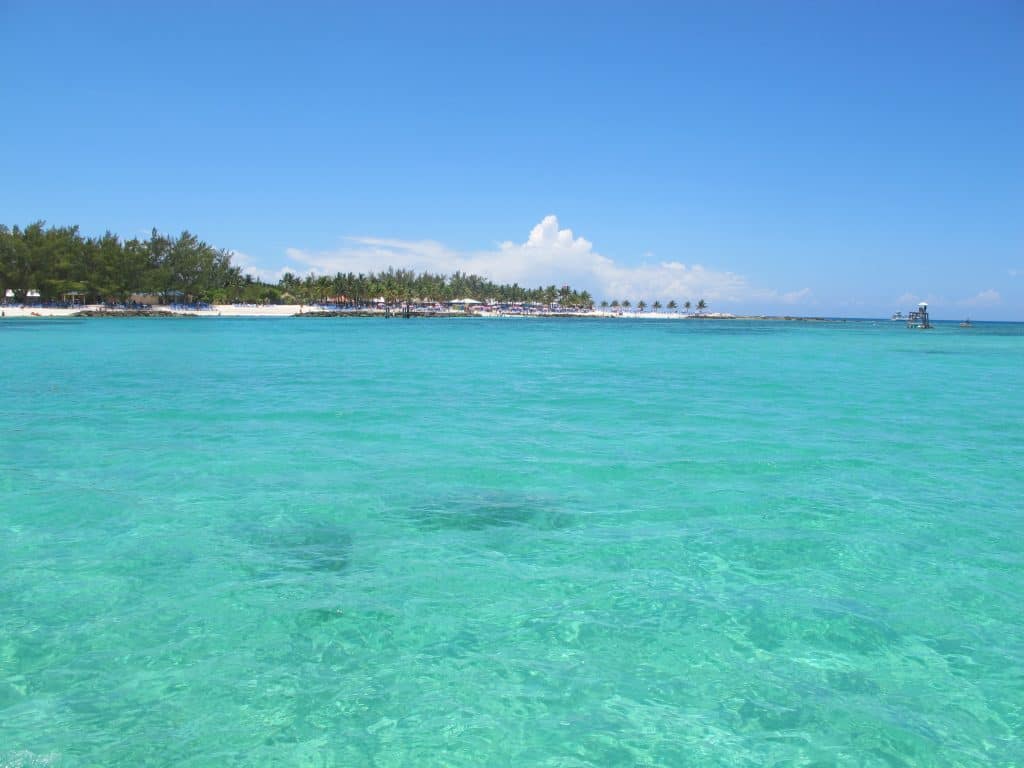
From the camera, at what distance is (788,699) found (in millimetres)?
5266

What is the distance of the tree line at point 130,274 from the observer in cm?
11312

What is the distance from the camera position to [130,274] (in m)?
129

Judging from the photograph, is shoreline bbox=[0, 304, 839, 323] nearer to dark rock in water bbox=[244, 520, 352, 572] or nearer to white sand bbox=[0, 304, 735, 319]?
white sand bbox=[0, 304, 735, 319]

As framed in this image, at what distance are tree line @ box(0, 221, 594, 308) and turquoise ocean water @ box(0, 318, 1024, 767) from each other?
120515mm

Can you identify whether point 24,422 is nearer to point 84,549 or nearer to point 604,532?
point 84,549

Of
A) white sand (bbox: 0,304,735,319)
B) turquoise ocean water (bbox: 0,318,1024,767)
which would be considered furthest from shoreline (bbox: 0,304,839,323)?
turquoise ocean water (bbox: 0,318,1024,767)

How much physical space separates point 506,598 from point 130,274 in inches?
5672

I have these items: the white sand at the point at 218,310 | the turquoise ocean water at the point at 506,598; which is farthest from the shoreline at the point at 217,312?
the turquoise ocean water at the point at 506,598

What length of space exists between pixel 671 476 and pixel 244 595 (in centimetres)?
778

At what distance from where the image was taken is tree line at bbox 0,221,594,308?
113 meters

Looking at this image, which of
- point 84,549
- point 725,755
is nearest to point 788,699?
point 725,755

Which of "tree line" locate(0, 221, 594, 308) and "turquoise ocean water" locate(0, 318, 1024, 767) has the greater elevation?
"tree line" locate(0, 221, 594, 308)

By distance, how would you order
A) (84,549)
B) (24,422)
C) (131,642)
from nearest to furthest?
(131,642) < (84,549) < (24,422)

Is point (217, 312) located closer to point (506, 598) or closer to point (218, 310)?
point (218, 310)
